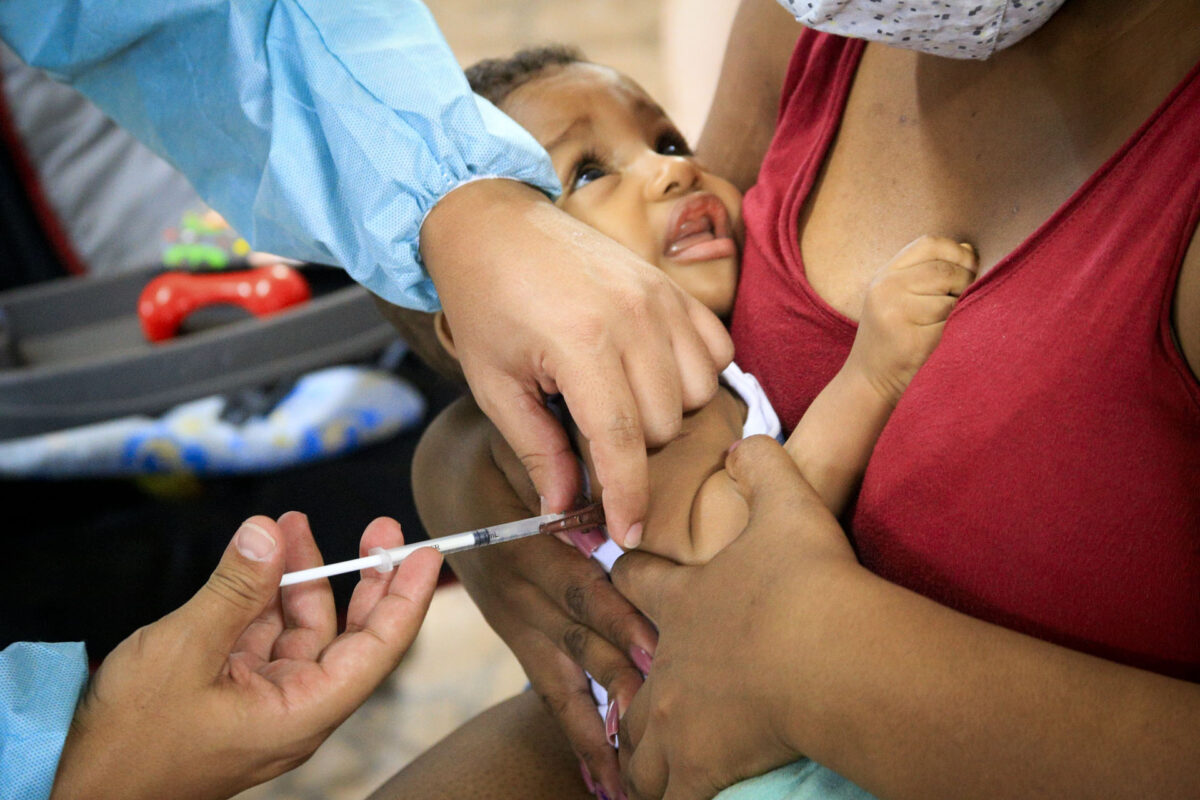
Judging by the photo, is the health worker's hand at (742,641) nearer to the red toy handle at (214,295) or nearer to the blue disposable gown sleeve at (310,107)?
the blue disposable gown sleeve at (310,107)

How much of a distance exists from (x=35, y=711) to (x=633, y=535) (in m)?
0.40

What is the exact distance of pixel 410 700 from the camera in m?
1.63

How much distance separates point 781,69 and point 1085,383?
0.61m

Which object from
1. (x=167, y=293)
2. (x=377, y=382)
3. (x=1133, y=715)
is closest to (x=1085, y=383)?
(x=1133, y=715)

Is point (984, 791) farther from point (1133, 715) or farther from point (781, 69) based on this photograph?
point (781, 69)

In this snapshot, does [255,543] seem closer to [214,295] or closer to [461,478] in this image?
[461,478]

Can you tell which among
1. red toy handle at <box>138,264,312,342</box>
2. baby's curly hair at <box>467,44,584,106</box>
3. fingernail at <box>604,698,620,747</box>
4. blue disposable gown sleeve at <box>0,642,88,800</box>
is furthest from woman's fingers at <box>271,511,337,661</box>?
red toy handle at <box>138,264,312,342</box>

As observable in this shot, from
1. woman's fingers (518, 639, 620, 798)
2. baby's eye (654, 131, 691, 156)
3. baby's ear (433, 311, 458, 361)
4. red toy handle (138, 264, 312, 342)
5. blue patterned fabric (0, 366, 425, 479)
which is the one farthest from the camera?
red toy handle (138, 264, 312, 342)

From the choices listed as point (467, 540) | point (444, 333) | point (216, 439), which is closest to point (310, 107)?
point (444, 333)

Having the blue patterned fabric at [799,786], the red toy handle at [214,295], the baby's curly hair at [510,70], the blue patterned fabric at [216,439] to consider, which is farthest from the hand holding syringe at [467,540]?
the red toy handle at [214,295]

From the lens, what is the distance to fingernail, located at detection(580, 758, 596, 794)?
86cm

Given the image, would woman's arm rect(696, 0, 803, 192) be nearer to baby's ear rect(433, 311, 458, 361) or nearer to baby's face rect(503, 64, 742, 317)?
baby's face rect(503, 64, 742, 317)

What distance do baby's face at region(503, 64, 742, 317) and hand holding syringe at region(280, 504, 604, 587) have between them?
31 centimetres

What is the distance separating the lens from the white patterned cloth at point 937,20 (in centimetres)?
57
